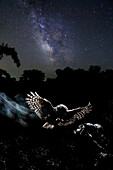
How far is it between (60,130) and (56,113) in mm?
1525

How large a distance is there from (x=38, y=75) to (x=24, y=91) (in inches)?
50.5

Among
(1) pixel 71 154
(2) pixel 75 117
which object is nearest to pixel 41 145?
(1) pixel 71 154

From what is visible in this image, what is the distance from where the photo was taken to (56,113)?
6.53ft

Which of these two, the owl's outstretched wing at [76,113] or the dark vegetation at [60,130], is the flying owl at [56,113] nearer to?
the owl's outstretched wing at [76,113]

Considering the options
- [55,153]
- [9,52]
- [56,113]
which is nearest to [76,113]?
[56,113]

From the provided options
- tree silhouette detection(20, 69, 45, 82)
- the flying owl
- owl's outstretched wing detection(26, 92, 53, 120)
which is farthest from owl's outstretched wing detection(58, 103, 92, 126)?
tree silhouette detection(20, 69, 45, 82)

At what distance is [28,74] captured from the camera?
21.9 ft

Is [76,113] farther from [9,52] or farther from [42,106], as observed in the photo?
[9,52]

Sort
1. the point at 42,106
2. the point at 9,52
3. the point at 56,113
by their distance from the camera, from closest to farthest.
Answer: the point at 56,113
the point at 42,106
the point at 9,52

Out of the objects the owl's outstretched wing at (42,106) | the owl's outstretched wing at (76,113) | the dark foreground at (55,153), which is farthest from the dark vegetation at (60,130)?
the owl's outstretched wing at (42,106)

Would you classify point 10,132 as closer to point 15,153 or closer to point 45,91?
point 15,153

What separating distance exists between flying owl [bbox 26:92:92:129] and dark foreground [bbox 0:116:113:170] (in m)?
0.39

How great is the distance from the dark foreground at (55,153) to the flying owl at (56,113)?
1.29ft

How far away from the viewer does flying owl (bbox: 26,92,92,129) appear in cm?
196
